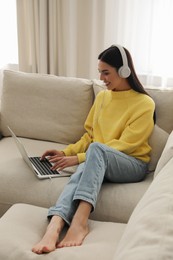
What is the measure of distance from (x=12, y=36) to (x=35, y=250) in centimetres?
241

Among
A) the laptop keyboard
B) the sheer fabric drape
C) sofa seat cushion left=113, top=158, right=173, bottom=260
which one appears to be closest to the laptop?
the laptop keyboard

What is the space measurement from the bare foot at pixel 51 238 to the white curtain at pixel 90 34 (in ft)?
5.58

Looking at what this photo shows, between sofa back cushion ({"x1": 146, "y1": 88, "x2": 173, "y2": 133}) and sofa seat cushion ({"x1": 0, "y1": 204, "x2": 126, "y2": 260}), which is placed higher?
sofa back cushion ({"x1": 146, "y1": 88, "x2": 173, "y2": 133})

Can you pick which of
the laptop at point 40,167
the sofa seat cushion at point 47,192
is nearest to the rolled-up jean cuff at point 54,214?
the sofa seat cushion at point 47,192

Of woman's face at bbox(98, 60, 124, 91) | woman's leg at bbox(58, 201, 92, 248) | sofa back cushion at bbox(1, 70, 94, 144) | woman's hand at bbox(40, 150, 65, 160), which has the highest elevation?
woman's face at bbox(98, 60, 124, 91)

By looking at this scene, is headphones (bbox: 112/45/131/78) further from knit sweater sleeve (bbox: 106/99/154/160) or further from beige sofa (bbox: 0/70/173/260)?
beige sofa (bbox: 0/70/173/260)

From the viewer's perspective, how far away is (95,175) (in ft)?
4.99

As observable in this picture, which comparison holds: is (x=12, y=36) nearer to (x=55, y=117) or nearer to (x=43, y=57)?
(x=43, y=57)

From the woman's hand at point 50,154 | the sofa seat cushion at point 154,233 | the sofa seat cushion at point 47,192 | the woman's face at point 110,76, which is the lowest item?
the sofa seat cushion at point 47,192

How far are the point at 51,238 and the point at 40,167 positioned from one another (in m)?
0.64

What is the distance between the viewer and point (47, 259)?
3.75 feet

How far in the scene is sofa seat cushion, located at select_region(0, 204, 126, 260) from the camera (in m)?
1.15

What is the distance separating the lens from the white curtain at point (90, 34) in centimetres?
263

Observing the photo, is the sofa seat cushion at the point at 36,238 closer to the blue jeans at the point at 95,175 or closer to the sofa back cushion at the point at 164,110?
the blue jeans at the point at 95,175
